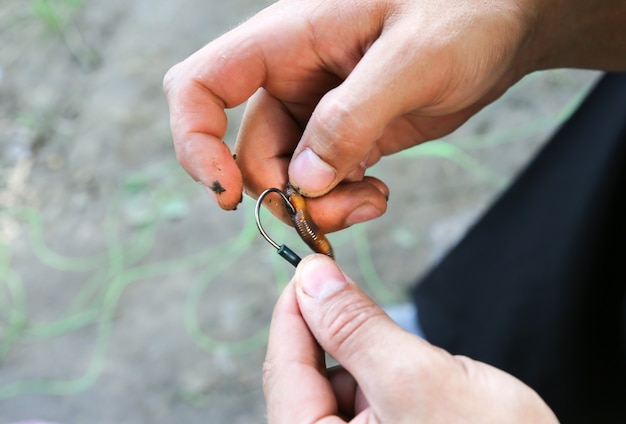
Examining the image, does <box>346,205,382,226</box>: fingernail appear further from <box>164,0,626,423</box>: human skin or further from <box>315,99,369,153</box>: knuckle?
<box>315,99,369,153</box>: knuckle

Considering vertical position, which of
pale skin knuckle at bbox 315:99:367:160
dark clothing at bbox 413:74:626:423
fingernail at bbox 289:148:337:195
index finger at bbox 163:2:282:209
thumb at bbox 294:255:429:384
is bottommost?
dark clothing at bbox 413:74:626:423

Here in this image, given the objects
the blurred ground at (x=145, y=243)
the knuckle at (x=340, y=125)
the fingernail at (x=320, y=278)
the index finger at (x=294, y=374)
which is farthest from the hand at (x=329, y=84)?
the blurred ground at (x=145, y=243)

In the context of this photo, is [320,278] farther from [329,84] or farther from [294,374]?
[329,84]

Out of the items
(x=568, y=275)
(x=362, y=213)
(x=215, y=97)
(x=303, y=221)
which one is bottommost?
(x=568, y=275)

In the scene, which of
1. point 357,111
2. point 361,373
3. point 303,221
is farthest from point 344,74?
point 361,373

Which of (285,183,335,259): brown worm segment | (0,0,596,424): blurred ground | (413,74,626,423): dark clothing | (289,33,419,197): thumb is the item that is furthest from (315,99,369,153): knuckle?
(0,0,596,424): blurred ground

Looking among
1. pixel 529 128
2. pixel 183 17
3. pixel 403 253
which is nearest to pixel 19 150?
pixel 183 17
